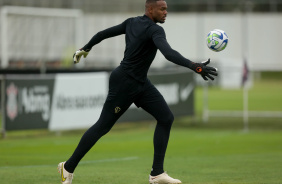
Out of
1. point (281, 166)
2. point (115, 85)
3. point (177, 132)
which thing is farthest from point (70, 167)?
point (177, 132)

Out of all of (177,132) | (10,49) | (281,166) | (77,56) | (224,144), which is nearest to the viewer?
(77,56)

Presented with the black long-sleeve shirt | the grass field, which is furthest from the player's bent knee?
the grass field

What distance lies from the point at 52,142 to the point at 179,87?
6.50 metres

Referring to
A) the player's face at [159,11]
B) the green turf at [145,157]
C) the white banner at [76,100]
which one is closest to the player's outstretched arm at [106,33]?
the player's face at [159,11]

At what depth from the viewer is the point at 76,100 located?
17.9m

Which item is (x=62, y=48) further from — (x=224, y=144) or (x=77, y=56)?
(x=77, y=56)

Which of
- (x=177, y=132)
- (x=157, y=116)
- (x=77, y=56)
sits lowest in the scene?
(x=177, y=132)

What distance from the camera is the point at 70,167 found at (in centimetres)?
824

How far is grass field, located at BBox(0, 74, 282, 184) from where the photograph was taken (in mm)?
9430

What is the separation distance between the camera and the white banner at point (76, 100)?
57.4ft

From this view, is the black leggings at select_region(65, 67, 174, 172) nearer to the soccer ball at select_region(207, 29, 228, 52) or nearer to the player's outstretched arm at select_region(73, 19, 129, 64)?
the player's outstretched arm at select_region(73, 19, 129, 64)

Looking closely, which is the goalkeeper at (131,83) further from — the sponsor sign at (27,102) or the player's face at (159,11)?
the sponsor sign at (27,102)

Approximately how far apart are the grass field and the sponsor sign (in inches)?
20.0

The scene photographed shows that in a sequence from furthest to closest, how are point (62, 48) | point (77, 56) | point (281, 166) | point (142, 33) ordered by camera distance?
1. point (62, 48)
2. point (281, 166)
3. point (77, 56)
4. point (142, 33)
